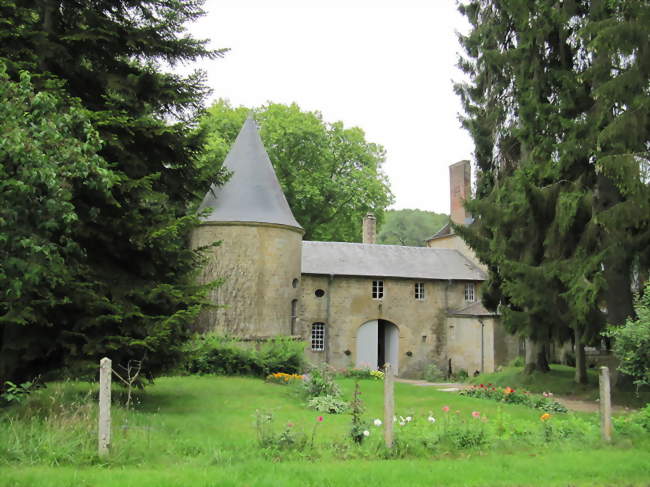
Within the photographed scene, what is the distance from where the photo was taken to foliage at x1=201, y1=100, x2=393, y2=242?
3394 centimetres

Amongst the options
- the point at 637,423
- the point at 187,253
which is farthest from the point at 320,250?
the point at 637,423

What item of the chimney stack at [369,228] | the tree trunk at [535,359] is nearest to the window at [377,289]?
the chimney stack at [369,228]

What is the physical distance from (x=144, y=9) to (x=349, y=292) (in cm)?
1754

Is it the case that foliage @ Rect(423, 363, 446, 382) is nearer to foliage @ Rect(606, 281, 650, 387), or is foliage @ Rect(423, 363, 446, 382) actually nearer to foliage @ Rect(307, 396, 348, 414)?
foliage @ Rect(307, 396, 348, 414)

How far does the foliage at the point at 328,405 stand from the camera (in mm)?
12750

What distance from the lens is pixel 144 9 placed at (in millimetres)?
12836

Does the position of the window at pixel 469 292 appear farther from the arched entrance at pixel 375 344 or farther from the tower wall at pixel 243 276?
the tower wall at pixel 243 276

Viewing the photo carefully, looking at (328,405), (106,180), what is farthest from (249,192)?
(106,180)

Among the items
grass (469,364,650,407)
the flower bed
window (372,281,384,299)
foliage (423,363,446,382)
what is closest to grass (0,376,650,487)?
the flower bed

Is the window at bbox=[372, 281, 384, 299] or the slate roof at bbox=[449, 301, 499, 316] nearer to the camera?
the slate roof at bbox=[449, 301, 499, 316]

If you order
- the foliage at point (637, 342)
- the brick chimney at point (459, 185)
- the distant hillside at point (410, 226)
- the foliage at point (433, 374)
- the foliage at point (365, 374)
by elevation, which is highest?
the distant hillside at point (410, 226)

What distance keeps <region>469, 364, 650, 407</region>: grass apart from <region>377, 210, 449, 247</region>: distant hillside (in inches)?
1740

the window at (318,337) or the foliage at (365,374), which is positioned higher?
the window at (318,337)

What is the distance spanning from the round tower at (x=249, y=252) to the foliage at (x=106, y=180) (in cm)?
775
